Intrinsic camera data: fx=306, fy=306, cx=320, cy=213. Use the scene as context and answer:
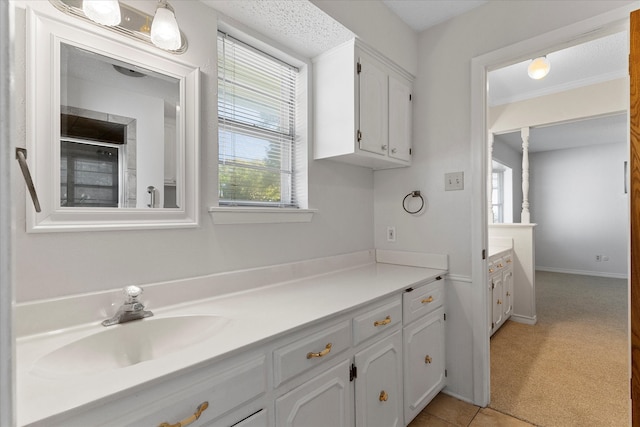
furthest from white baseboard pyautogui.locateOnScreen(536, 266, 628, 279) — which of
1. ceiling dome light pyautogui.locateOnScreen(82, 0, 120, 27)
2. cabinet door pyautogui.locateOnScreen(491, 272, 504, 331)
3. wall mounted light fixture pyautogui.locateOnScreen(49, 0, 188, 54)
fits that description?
ceiling dome light pyautogui.locateOnScreen(82, 0, 120, 27)

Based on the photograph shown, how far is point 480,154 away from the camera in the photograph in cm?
194

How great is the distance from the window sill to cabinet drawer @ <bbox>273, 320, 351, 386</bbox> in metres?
0.71

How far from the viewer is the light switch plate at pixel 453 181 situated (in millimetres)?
2027

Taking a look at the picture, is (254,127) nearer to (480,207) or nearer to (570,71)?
(480,207)

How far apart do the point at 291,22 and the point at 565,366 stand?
3.15m

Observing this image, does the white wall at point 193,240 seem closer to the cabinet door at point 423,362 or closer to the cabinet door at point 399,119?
the cabinet door at point 399,119

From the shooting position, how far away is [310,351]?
1.11 meters

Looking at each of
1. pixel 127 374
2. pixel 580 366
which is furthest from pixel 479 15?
pixel 580 366

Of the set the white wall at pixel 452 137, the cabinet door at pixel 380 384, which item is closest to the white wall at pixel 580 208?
the white wall at pixel 452 137

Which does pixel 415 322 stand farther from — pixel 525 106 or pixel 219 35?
pixel 525 106

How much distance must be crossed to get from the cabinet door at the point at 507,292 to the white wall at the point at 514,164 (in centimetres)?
282

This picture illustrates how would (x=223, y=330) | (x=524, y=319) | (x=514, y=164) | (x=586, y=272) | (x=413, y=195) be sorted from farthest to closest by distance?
(x=514, y=164), (x=586, y=272), (x=524, y=319), (x=413, y=195), (x=223, y=330)

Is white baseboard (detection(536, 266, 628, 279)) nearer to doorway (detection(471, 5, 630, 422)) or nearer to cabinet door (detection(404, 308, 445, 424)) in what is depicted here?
doorway (detection(471, 5, 630, 422))

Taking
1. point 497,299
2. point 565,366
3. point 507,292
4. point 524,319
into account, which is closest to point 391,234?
point 497,299
